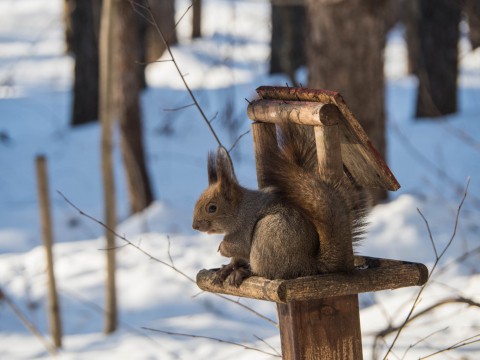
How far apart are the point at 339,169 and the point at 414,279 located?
0.40 meters

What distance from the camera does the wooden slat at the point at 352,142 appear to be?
223 cm

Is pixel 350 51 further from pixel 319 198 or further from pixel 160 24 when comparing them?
pixel 160 24

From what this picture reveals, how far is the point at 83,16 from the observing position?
39.7 ft

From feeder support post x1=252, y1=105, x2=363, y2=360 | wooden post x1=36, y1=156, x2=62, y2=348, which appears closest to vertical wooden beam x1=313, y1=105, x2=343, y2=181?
feeder support post x1=252, y1=105, x2=363, y2=360

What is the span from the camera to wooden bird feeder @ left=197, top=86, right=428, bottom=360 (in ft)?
7.28

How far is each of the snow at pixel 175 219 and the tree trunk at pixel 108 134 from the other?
8.4 inches

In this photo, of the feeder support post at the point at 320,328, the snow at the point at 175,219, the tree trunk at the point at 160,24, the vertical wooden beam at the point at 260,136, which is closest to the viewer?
the feeder support post at the point at 320,328

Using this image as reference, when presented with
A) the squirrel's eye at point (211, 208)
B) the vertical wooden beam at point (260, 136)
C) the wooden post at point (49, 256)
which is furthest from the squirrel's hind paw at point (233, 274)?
the wooden post at point (49, 256)

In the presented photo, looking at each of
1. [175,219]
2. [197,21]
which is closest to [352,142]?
[175,219]

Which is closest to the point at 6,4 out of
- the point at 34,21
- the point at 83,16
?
the point at 34,21

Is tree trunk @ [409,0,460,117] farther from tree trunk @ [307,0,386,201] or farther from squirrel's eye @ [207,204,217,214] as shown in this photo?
squirrel's eye @ [207,204,217,214]

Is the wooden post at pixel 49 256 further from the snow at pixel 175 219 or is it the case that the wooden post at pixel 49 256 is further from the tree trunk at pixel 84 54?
the tree trunk at pixel 84 54

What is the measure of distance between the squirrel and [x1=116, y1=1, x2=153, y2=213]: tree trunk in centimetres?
515

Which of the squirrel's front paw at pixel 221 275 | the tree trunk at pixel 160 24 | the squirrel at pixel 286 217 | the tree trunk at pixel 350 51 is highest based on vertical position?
the tree trunk at pixel 160 24
